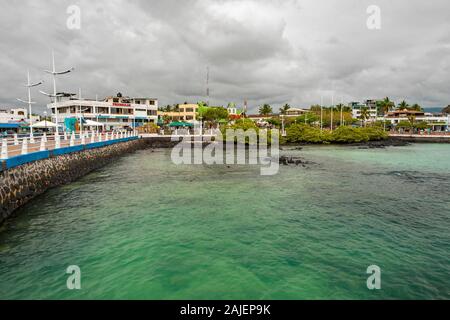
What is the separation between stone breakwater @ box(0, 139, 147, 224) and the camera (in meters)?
12.3

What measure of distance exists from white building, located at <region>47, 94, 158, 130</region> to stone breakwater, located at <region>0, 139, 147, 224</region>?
147 ft

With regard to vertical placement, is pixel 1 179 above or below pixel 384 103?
below

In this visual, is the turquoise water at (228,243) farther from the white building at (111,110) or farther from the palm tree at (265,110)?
the palm tree at (265,110)

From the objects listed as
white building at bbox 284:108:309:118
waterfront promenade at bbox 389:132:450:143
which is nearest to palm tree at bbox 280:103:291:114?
white building at bbox 284:108:309:118

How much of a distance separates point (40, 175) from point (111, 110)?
221 feet

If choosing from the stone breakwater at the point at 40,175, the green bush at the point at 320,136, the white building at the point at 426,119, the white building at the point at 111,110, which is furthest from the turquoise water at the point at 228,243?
the white building at the point at 426,119

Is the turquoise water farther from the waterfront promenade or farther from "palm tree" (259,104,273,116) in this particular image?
"palm tree" (259,104,273,116)

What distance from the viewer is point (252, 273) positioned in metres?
7.93

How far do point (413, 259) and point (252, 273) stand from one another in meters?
5.13

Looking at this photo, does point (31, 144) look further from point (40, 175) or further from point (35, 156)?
point (35, 156)

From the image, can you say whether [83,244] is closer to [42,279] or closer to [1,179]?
[42,279]

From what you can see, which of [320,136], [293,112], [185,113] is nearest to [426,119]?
[293,112]
